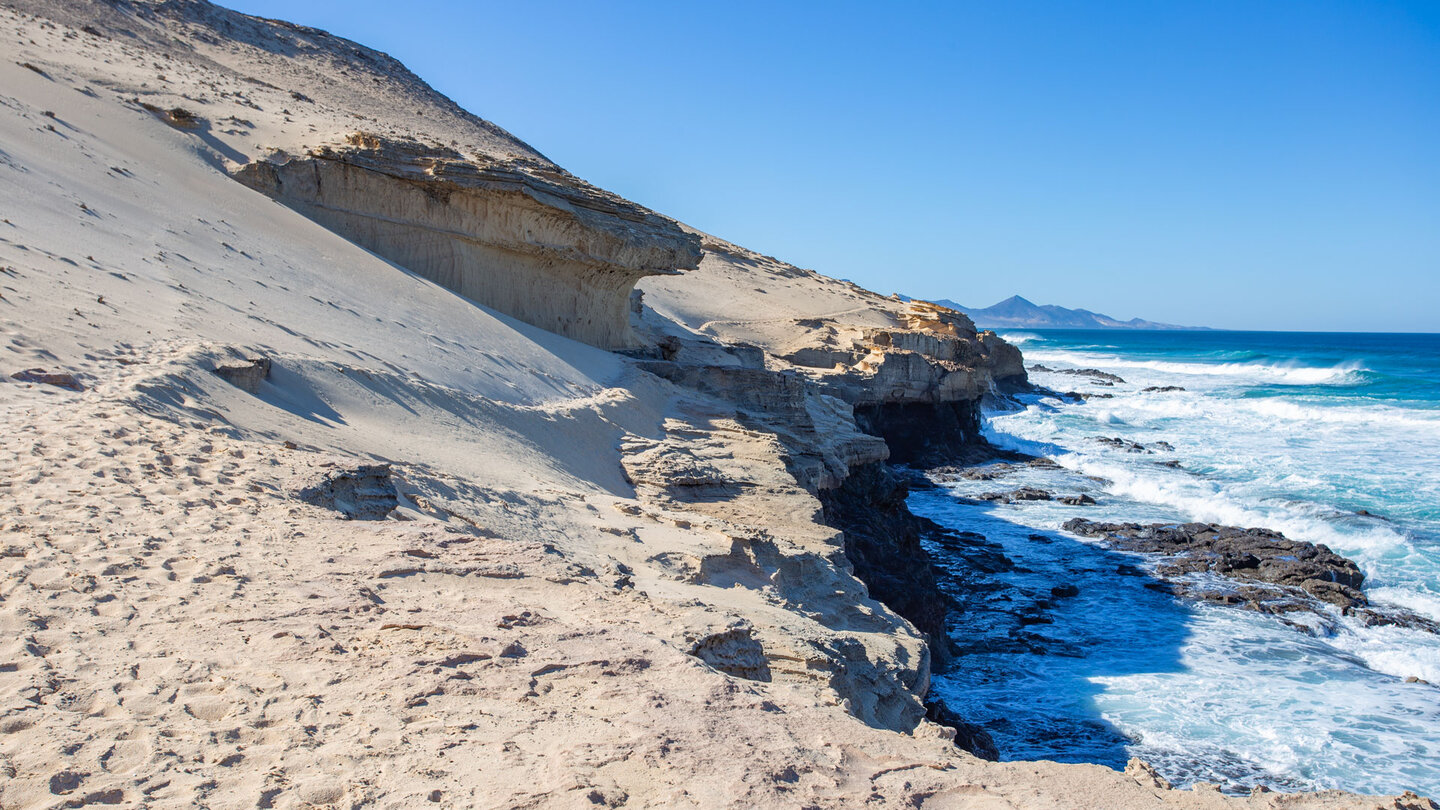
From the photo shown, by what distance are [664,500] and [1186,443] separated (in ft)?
76.8

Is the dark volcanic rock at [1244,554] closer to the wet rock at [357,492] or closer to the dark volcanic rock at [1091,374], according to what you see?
the wet rock at [357,492]

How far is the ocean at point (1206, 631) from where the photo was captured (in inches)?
348

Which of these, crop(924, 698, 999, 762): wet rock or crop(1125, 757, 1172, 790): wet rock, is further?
crop(924, 698, 999, 762): wet rock

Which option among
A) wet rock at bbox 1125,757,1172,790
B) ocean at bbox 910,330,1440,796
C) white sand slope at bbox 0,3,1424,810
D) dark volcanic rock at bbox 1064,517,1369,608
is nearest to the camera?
white sand slope at bbox 0,3,1424,810

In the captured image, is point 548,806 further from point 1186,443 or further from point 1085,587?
point 1186,443

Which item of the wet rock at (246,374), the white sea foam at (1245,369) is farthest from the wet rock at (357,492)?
the white sea foam at (1245,369)

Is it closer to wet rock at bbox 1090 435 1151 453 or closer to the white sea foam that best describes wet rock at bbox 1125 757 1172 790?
wet rock at bbox 1090 435 1151 453

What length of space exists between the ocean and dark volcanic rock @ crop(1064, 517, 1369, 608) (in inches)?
18.7

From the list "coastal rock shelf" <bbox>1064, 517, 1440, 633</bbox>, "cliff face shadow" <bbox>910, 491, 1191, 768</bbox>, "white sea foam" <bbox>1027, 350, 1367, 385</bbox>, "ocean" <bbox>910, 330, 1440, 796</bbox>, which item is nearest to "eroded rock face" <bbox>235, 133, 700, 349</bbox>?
"cliff face shadow" <bbox>910, 491, 1191, 768</bbox>

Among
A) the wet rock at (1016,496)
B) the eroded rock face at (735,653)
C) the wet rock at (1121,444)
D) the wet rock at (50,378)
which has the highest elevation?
the wet rock at (50,378)

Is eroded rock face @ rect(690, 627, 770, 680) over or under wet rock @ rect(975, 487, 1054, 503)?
over

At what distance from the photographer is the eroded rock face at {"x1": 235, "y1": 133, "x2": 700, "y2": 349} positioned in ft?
44.4

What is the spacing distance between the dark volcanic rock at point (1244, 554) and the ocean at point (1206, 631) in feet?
1.56

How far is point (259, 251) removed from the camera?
36.2 feet
